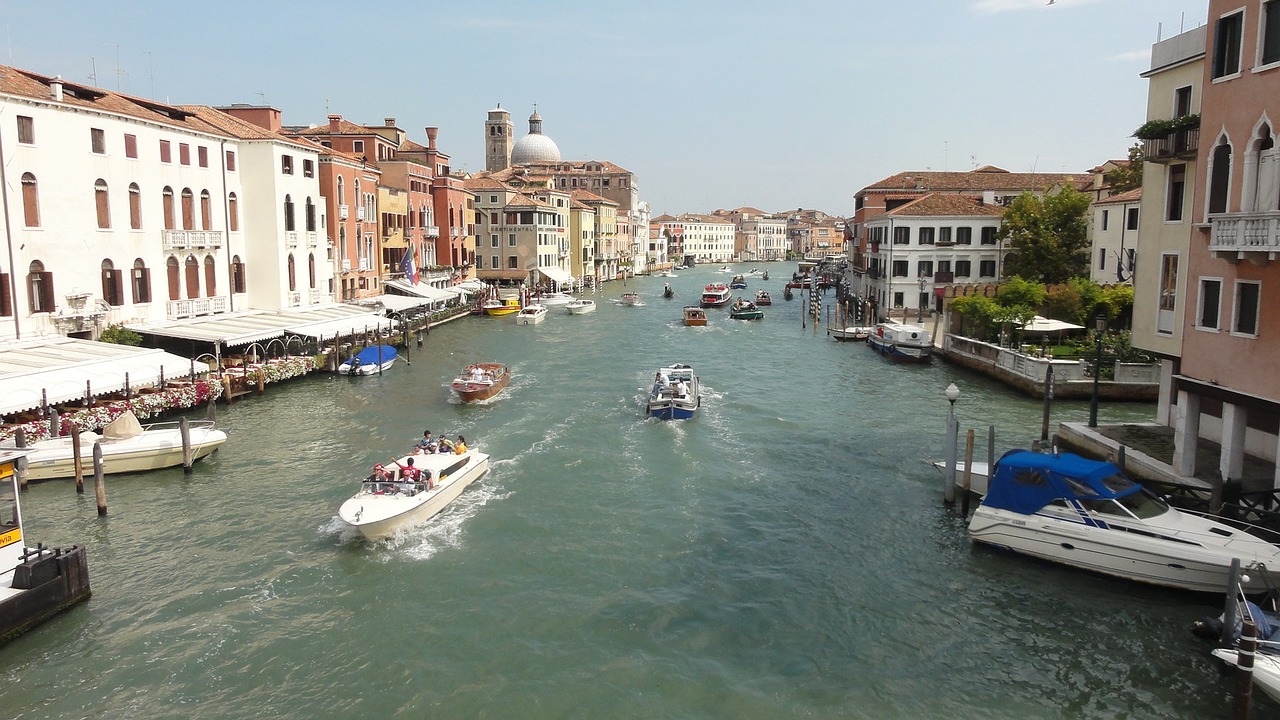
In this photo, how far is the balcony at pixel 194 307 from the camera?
2800cm

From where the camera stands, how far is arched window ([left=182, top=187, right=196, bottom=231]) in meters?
29.2

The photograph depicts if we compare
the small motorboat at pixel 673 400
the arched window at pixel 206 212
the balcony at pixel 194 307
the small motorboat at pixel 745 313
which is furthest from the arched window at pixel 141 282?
the small motorboat at pixel 745 313

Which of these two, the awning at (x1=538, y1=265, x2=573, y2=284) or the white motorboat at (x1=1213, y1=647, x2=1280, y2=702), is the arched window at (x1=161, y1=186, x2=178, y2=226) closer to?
the white motorboat at (x1=1213, y1=647, x2=1280, y2=702)

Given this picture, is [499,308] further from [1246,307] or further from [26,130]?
[1246,307]

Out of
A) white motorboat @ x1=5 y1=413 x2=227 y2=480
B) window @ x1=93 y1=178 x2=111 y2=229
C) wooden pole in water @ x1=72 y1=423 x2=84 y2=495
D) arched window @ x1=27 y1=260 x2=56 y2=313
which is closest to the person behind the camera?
wooden pole in water @ x1=72 y1=423 x2=84 y2=495

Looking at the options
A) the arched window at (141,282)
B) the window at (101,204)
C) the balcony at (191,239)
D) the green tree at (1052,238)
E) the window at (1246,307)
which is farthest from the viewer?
the green tree at (1052,238)

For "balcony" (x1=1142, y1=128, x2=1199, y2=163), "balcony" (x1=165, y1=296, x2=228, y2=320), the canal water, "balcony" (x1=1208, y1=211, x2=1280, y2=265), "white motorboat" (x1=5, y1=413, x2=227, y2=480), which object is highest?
"balcony" (x1=1142, y1=128, x2=1199, y2=163)

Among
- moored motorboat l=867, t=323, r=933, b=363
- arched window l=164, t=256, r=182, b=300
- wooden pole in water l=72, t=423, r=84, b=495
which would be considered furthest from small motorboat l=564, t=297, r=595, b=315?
wooden pole in water l=72, t=423, r=84, b=495

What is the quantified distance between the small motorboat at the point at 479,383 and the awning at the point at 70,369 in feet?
23.9

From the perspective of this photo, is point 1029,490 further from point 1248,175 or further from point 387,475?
point 387,475

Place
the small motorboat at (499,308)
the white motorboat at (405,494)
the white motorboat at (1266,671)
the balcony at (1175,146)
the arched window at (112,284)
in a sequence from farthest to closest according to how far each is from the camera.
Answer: the small motorboat at (499,308), the arched window at (112,284), the balcony at (1175,146), the white motorboat at (405,494), the white motorboat at (1266,671)

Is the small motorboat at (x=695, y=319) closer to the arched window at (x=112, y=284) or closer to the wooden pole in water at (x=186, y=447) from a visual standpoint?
the arched window at (x=112, y=284)

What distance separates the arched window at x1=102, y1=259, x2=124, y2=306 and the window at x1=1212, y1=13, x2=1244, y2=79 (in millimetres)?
27451

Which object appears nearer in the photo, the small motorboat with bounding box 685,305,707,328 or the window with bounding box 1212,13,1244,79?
the window with bounding box 1212,13,1244,79
